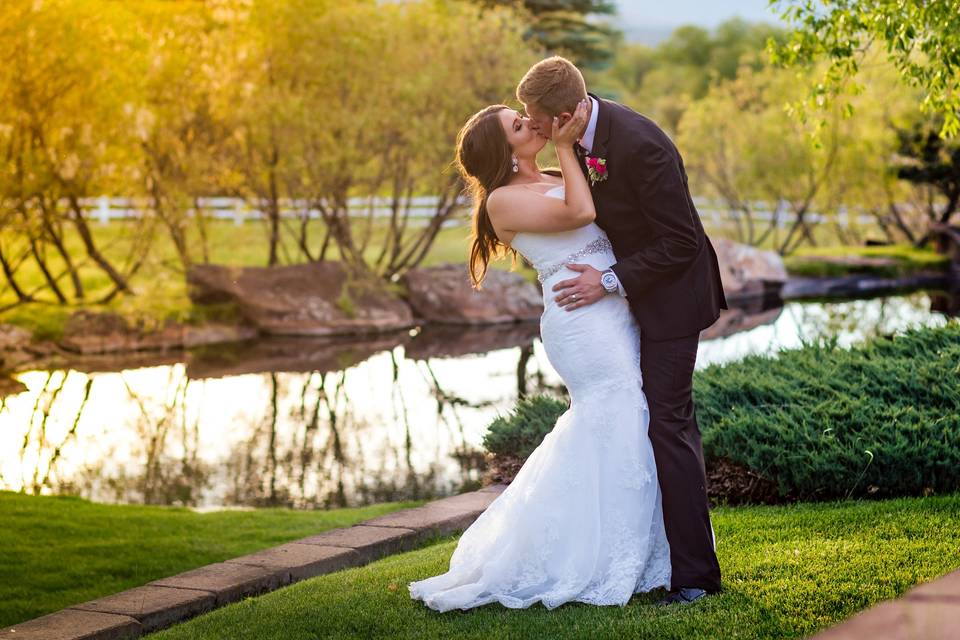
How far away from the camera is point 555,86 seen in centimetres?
444

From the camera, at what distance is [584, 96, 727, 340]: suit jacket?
448 centimetres

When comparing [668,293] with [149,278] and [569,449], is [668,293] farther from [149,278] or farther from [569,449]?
[149,278]

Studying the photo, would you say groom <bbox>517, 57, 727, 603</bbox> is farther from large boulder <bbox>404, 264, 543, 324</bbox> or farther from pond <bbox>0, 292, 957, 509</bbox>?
large boulder <bbox>404, 264, 543, 324</bbox>

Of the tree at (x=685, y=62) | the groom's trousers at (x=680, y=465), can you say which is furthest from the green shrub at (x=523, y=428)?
the tree at (x=685, y=62)

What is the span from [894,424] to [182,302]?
15.1m

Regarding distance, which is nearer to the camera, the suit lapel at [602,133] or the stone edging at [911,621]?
the stone edging at [911,621]

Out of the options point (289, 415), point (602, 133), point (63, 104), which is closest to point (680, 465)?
point (602, 133)

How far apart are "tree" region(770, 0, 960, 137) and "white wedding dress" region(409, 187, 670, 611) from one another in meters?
3.50

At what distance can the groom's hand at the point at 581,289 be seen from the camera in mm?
4652

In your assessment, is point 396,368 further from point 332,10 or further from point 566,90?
point 566,90

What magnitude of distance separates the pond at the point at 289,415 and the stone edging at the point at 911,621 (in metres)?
7.13

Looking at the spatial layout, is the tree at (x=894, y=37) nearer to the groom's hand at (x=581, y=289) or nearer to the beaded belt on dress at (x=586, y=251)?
the beaded belt on dress at (x=586, y=251)

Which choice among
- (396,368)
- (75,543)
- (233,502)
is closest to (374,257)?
(396,368)

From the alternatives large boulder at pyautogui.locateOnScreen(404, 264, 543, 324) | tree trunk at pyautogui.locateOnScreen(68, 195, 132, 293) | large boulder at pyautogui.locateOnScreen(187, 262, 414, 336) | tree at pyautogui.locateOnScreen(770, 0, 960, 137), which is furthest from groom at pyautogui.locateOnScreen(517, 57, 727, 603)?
tree trunk at pyautogui.locateOnScreen(68, 195, 132, 293)
